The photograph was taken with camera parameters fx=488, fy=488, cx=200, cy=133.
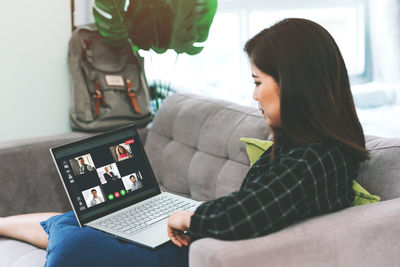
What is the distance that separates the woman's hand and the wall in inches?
50.2

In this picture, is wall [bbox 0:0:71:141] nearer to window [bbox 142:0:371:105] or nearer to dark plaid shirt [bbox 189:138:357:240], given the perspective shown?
window [bbox 142:0:371:105]

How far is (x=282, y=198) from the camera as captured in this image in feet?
3.17

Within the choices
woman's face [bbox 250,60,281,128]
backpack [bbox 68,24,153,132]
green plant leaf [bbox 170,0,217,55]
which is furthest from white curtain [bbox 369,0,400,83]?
woman's face [bbox 250,60,281,128]

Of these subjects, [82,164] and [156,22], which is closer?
[82,164]

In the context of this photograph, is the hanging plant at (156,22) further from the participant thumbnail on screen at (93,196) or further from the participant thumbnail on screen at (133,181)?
the participant thumbnail on screen at (93,196)

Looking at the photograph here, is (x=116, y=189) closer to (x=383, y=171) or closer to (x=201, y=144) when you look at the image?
(x=201, y=144)

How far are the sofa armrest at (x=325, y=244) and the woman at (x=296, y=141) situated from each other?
4cm

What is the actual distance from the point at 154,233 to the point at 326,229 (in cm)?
49

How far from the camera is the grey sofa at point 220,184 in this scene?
0.94 meters

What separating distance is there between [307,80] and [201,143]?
0.88 m

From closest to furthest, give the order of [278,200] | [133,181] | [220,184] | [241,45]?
[278,200]
[133,181]
[220,184]
[241,45]

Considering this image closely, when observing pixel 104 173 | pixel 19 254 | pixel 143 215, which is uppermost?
pixel 104 173

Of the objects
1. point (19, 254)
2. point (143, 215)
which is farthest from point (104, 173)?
point (19, 254)

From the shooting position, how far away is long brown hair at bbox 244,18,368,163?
103 cm
